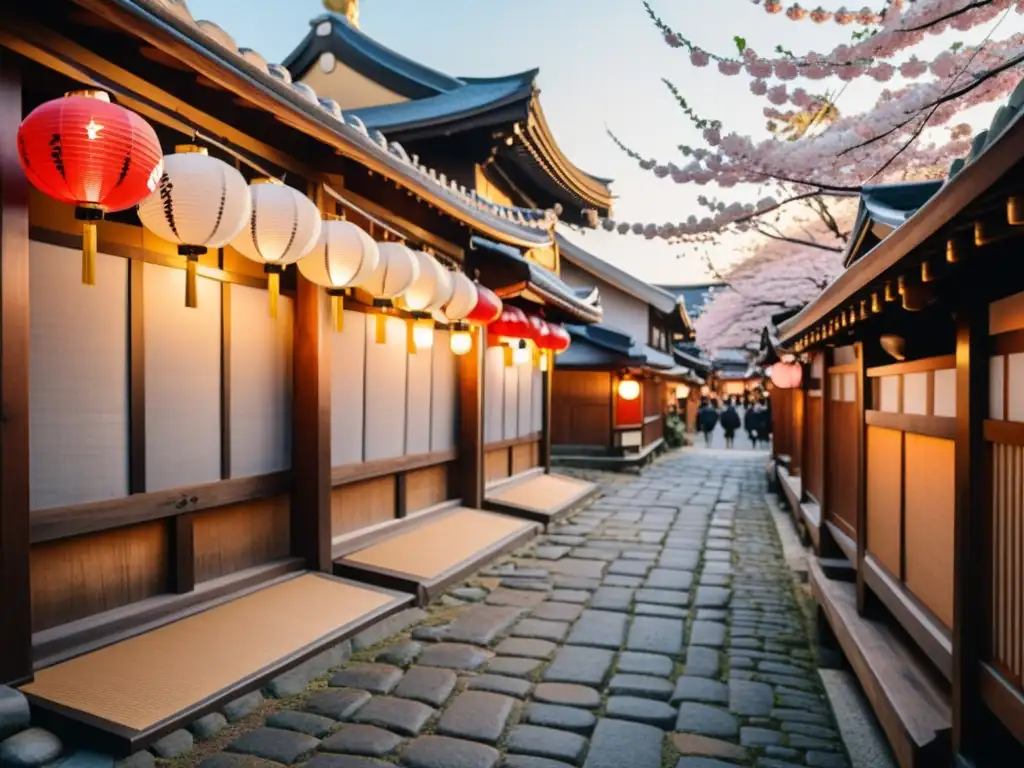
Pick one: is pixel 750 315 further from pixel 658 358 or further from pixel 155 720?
pixel 155 720

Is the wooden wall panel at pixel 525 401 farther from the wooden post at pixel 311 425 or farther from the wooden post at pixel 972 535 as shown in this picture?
the wooden post at pixel 972 535

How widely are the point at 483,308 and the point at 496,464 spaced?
5933 millimetres

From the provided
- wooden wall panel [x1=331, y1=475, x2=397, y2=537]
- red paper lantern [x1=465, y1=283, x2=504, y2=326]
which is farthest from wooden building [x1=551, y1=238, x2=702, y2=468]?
wooden wall panel [x1=331, y1=475, x2=397, y2=537]

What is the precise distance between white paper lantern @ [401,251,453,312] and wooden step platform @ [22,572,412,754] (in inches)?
129

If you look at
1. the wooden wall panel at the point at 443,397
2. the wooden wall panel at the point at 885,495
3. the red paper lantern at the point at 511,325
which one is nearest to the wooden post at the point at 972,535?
the wooden wall panel at the point at 885,495

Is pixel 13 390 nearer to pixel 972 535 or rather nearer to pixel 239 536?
pixel 239 536

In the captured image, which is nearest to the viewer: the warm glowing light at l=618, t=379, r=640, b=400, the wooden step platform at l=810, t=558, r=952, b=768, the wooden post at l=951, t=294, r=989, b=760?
the wooden post at l=951, t=294, r=989, b=760

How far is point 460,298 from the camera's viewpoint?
358 inches

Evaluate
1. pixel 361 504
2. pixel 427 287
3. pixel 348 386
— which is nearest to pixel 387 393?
pixel 348 386

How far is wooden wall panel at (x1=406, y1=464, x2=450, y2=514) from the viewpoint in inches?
423

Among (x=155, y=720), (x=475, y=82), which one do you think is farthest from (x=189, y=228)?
(x=475, y=82)

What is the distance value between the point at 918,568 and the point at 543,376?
13631 mm

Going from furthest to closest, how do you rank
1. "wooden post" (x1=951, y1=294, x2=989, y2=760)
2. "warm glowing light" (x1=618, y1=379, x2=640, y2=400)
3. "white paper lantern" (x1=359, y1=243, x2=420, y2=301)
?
1. "warm glowing light" (x1=618, y1=379, x2=640, y2=400)
2. "white paper lantern" (x1=359, y1=243, x2=420, y2=301)
3. "wooden post" (x1=951, y1=294, x2=989, y2=760)

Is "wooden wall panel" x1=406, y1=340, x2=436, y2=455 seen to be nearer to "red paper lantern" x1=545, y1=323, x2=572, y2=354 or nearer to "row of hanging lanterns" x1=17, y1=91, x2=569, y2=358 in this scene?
"row of hanging lanterns" x1=17, y1=91, x2=569, y2=358
